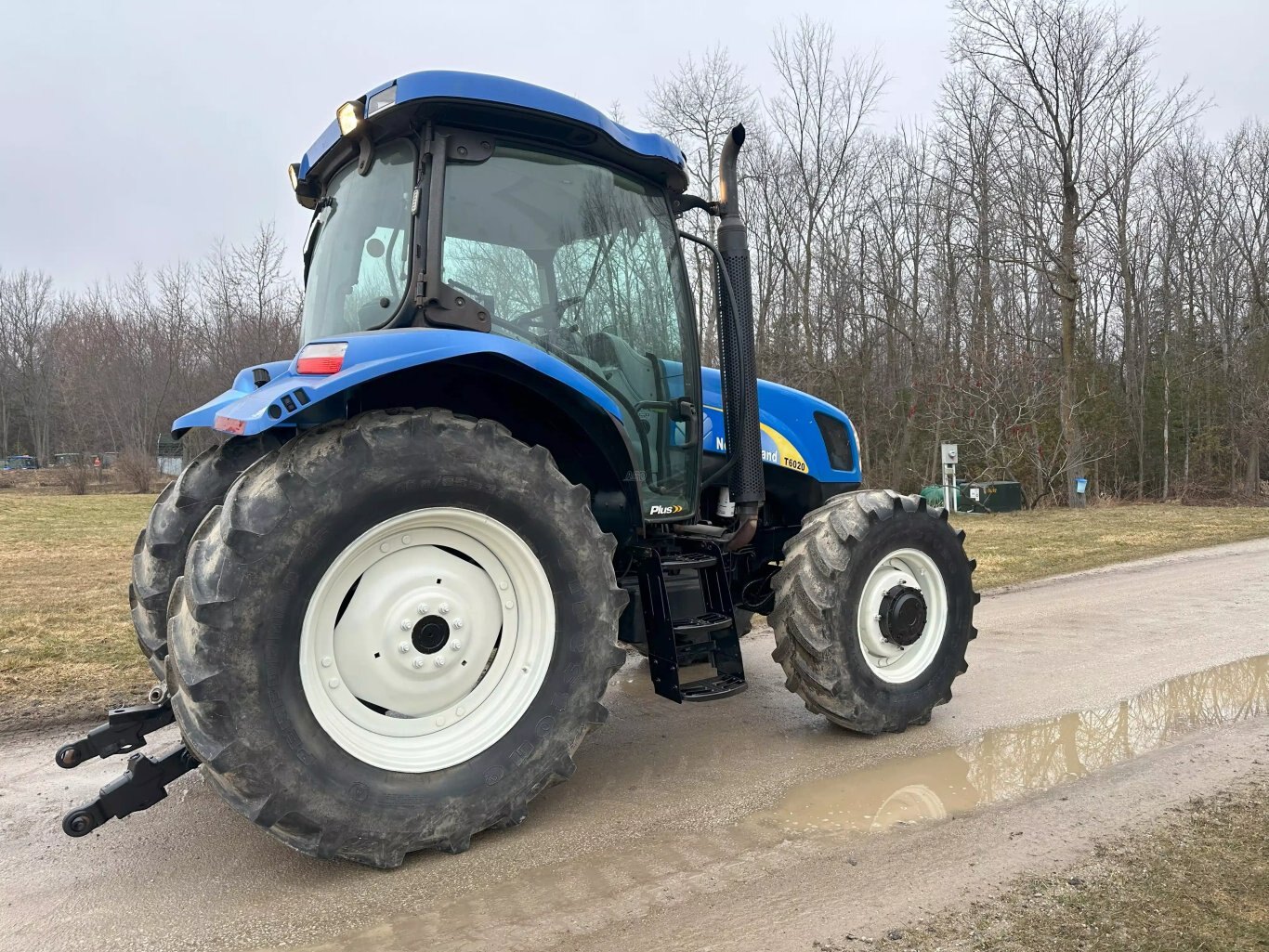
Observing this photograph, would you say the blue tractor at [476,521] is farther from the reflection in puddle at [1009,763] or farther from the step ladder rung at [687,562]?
the reflection in puddle at [1009,763]

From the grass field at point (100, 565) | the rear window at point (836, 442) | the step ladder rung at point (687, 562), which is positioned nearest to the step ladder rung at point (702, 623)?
the step ladder rung at point (687, 562)

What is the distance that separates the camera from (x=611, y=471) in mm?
3287

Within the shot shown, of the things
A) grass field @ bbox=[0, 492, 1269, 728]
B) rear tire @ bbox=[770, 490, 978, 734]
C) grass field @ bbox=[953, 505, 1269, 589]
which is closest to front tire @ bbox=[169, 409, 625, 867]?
rear tire @ bbox=[770, 490, 978, 734]

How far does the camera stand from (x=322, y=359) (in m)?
2.57

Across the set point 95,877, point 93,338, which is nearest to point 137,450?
point 93,338

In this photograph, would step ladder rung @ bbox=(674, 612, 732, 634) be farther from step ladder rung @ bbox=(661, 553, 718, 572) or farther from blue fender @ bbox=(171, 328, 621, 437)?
blue fender @ bbox=(171, 328, 621, 437)

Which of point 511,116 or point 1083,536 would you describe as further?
point 1083,536

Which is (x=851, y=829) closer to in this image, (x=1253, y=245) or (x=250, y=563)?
(x=250, y=563)

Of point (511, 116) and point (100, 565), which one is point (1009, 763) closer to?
point (511, 116)

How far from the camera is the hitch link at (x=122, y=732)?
2.71 m

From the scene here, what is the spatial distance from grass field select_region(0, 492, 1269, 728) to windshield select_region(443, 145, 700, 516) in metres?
3.01

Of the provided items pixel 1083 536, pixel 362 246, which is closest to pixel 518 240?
pixel 362 246

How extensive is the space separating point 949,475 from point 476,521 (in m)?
16.4

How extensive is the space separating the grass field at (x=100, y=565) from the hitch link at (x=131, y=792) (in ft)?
6.56
